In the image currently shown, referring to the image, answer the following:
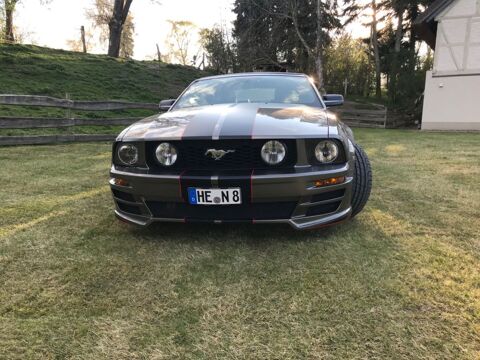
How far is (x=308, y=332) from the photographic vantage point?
1.54 m

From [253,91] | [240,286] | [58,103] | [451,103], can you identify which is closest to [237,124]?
[240,286]

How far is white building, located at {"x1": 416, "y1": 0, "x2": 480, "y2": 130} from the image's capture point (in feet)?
43.9

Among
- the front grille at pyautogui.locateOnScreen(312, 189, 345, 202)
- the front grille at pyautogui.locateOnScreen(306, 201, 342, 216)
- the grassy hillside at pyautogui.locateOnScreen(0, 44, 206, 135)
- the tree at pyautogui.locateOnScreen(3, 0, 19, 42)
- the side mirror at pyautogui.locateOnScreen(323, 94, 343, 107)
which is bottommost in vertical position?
the front grille at pyautogui.locateOnScreen(306, 201, 342, 216)

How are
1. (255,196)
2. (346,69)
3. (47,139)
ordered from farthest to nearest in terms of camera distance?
1. (346,69)
2. (47,139)
3. (255,196)

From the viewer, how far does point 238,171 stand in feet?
7.55

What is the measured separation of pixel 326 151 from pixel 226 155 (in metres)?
0.61

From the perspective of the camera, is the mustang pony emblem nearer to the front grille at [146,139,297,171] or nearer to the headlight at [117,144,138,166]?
the front grille at [146,139,297,171]

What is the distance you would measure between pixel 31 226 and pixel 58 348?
1560 mm

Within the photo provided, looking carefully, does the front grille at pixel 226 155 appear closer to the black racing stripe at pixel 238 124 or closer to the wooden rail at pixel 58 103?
Result: the black racing stripe at pixel 238 124

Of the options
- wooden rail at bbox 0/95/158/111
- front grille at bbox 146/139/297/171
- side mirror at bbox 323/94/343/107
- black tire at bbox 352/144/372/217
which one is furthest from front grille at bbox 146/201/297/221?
wooden rail at bbox 0/95/158/111

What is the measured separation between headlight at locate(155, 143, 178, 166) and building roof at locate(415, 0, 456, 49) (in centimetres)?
1463

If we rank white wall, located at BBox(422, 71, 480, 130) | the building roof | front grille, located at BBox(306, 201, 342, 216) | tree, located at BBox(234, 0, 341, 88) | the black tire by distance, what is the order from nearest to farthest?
1. front grille, located at BBox(306, 201, 342, 216)
2. the black tire
3. white wall, located at BBox(422, 71, 480, 130)
4. the building roof
5. tree, located at BBox(234, 0, 341, 88)

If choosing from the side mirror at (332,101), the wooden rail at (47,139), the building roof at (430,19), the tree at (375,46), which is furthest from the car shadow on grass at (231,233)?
the tree at (375,46)

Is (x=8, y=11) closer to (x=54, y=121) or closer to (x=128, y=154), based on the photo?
(x=54, y=121)
